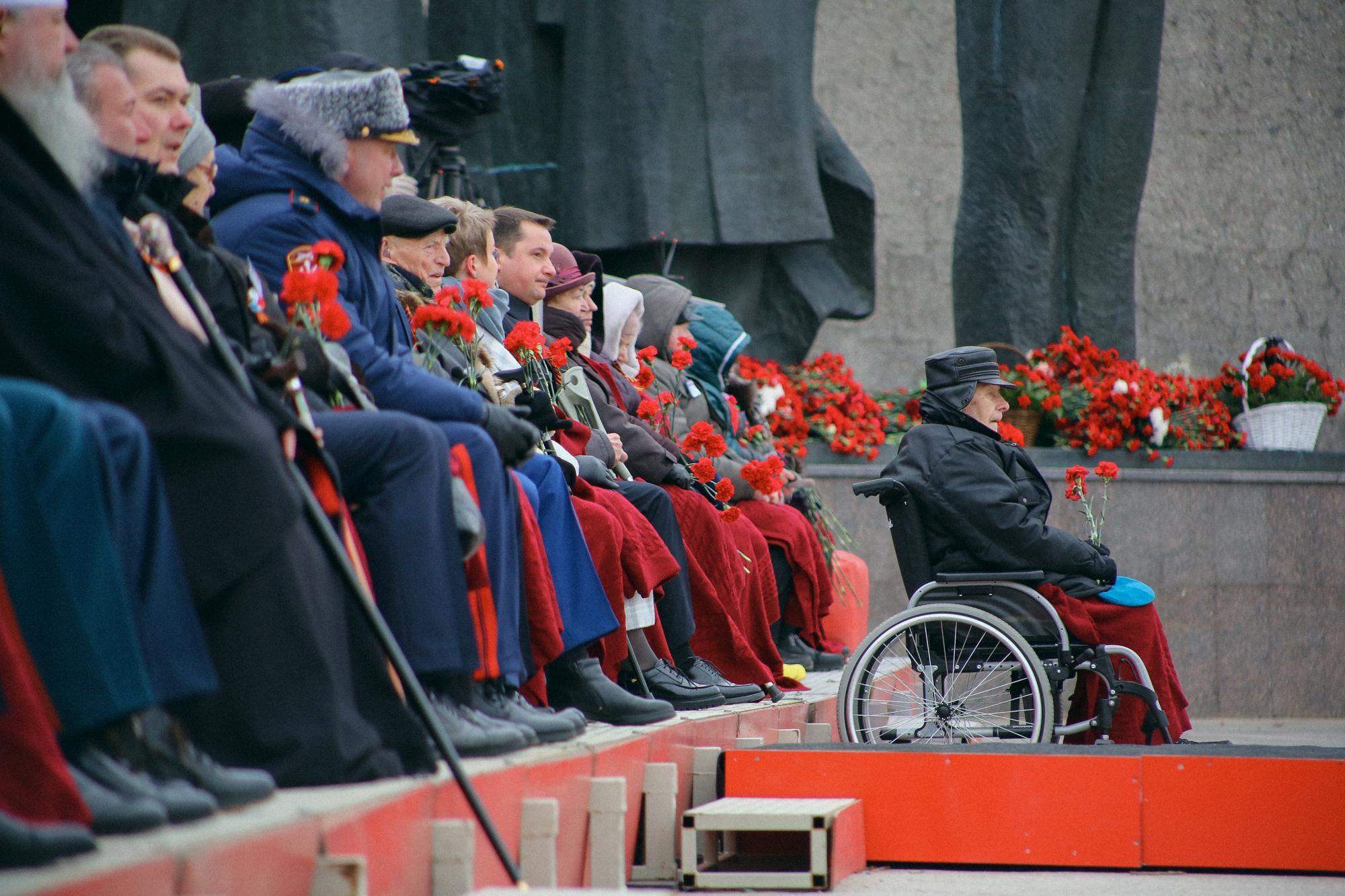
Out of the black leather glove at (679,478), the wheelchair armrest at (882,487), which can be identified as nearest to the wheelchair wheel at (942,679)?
the wheelchair armrest at (882,487)

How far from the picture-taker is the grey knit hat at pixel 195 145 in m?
2.83

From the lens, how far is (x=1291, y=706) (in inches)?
309

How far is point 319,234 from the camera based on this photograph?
3.08m

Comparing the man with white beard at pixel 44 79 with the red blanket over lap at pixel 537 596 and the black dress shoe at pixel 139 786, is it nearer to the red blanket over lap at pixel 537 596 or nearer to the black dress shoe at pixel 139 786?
the black dress shoe at pixel 139 786

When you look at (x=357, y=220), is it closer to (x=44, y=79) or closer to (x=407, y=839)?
(x=44, y=79)

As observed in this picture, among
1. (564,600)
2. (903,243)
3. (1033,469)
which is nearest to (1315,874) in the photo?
(1033,469)

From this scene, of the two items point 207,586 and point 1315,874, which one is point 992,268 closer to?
point 1315,874

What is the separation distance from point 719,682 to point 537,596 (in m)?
1.28

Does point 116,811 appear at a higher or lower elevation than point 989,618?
higher

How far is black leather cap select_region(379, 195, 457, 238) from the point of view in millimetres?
3953

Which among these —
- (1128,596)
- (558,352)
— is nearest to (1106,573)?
(1128,596)

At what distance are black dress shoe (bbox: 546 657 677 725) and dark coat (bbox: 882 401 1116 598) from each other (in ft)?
4.17

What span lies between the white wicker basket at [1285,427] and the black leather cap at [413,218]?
542 centimetres

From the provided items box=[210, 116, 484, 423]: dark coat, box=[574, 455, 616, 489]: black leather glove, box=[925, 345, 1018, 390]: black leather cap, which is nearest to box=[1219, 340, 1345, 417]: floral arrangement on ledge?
box=[925, 345, 1018, 390]: black leather cap
